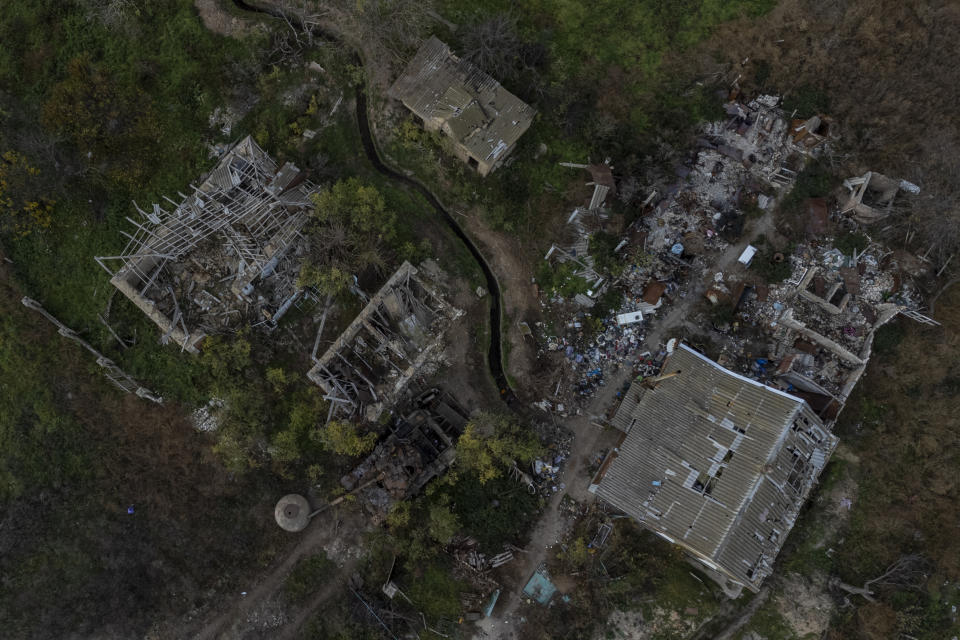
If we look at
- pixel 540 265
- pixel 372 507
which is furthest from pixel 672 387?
pixel 372 507

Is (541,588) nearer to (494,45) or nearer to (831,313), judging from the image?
(831,313)

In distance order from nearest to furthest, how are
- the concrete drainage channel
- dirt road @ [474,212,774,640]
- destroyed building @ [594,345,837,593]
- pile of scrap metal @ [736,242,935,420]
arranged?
destroyed building @ [594,345,837,593]
pile of scrap metal @ [736,242,935,420]
dirt road @ [474,212,774,640]
the concrete drainage channel

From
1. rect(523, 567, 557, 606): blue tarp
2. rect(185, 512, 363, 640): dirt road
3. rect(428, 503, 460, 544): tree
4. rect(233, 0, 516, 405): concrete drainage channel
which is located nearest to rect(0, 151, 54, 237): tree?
rect(233, 0, 516, 405): concrete drainage channel

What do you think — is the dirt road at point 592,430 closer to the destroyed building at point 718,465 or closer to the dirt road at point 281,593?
the destroyed building at point 718,465

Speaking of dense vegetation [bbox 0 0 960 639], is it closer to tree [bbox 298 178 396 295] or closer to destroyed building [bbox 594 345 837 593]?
tree [bbox 298 178 396 295]

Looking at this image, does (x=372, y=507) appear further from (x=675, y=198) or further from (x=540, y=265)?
(x=675, y=198)

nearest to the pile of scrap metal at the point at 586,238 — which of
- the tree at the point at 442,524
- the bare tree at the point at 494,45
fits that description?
the bare tree at the point at 494,45
